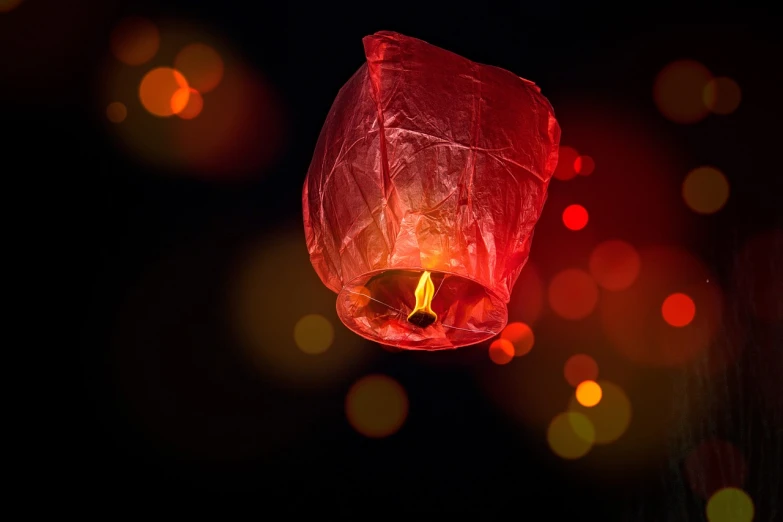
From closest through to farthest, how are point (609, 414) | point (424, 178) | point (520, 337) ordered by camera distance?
point (424, 178) < point (609, 414) < point (520, 337)

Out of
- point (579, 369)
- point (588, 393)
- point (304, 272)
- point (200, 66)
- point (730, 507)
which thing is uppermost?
point (200, 66)

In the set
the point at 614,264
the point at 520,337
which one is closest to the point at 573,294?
the point at 614,264

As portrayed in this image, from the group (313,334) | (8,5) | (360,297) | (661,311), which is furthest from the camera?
(313,334)

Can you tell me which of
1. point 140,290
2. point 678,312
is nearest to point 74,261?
point 140,290

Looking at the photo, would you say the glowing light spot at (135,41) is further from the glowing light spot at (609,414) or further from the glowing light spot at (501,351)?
the glowing light spot at (609,414)

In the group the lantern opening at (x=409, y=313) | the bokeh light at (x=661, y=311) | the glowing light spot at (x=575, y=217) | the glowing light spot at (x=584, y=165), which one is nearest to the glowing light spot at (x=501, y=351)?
the bokeh light at (x=661, y=311)

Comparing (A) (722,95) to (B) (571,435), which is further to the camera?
(B) (571,435)

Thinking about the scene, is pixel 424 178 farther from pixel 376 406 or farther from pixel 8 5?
pixel 376 406
